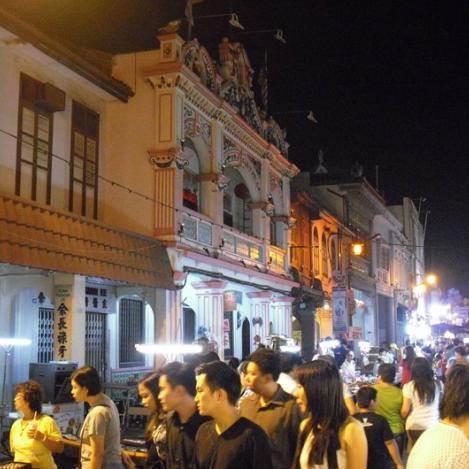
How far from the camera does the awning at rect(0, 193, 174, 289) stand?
12.7m

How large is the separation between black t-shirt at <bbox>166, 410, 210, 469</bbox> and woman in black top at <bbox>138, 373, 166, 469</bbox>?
0.38 m

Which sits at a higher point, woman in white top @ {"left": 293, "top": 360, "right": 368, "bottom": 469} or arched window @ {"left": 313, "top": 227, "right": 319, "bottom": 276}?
arched window @ {"left": 313, "top": 227, "right": 319, "bottom": 276}

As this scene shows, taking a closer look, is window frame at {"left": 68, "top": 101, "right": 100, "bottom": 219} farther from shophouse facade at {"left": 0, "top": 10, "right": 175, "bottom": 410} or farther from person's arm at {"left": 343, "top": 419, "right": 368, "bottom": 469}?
person's arm at {"left": 343, "top": 419, "right": 368, "bottom": 469}

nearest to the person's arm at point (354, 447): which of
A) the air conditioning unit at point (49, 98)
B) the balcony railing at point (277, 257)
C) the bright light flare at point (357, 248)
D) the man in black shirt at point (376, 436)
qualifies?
the man in black shirt at point (376, 436)

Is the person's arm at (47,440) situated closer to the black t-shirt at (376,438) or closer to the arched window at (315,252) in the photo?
the black t-shirt at (376,438)

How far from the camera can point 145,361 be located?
20.5 m

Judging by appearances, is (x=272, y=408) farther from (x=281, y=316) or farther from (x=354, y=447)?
(x=281, y=316)

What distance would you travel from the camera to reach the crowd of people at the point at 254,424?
411 cm

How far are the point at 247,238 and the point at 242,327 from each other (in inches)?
155

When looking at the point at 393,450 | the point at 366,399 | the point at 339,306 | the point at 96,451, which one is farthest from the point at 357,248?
the point at 96,451

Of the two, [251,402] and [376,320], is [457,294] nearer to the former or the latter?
[376,320]

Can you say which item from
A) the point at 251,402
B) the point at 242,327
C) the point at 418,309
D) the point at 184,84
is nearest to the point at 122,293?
the point at 184,84

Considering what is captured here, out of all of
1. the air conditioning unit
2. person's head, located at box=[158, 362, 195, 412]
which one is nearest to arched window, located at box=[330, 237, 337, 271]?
the air conditioning unit

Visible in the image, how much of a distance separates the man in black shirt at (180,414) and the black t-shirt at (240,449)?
32.3 inches
